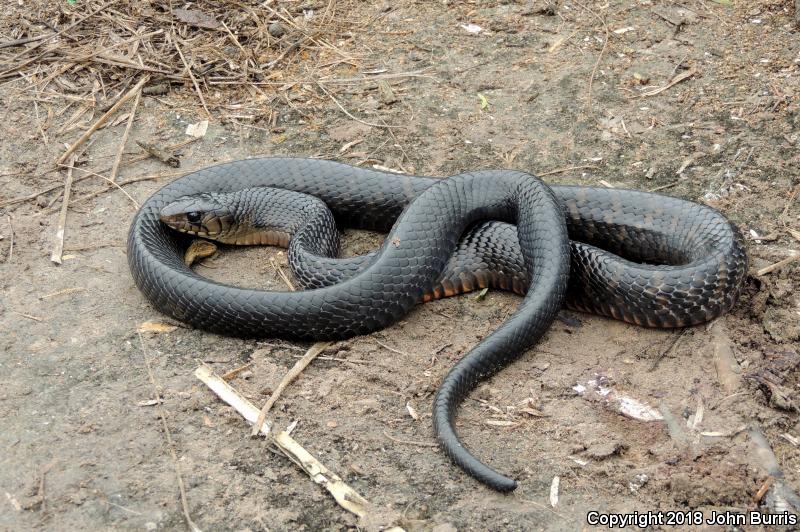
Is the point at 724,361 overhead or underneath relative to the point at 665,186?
underneath

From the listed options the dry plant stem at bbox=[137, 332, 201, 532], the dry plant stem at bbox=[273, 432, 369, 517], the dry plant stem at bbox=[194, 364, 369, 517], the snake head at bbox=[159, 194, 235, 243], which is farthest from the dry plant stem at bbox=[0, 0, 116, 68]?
the dry plant stem at bbox=[273, 432, 369, 517]

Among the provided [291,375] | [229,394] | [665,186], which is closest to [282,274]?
[291,375]

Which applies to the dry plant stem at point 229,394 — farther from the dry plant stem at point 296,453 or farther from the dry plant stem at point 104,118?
the dry plant stem at point 104,118

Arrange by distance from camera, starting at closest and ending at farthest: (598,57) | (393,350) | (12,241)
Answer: (393,350) → (12,241) → (598,57)

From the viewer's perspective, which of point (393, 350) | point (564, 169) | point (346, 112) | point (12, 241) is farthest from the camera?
point (346, 112)

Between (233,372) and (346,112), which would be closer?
(233,372)

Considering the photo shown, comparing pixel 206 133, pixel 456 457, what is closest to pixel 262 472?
pixel 456 457

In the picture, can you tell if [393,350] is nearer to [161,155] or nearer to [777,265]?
[777,265]
